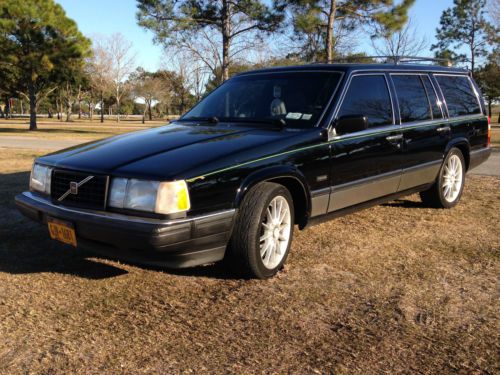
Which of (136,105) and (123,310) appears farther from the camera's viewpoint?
(136,105)

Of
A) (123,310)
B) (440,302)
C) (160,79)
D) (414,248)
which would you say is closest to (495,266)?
(414,248)

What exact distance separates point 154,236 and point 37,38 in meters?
30.4

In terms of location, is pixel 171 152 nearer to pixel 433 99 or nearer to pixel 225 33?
pixel 433 99

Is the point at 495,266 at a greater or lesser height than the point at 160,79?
lesser

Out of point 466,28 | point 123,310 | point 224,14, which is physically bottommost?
point 123,310

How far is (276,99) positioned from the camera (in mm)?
4457

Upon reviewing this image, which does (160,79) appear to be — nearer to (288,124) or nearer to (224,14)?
(224,14)

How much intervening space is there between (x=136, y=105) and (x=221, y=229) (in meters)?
98.6

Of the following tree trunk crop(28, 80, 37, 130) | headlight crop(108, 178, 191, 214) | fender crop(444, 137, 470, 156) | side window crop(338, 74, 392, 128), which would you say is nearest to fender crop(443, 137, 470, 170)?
fender crop(444, 137, 470, 156)

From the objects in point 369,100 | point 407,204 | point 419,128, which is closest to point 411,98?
point 419,128

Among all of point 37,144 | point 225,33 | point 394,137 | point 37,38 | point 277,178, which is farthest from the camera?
point 37,38

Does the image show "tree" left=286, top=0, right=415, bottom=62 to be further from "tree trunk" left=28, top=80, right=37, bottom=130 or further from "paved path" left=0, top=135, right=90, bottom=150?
"tree trunk" left=28, top=80, right=37, bottom=130

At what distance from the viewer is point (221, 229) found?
327cm

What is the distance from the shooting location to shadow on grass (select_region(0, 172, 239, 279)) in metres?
3.82
